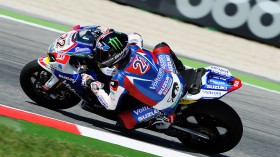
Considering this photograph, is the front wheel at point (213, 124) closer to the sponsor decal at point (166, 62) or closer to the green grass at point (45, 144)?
the sponsor decal at point (166, 62)

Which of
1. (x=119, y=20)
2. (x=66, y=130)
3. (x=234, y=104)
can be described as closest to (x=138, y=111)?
(x=66, y=130)

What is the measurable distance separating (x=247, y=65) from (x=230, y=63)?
39cm

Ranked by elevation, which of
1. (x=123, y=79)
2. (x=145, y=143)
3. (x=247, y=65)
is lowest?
(x=247, y=65)

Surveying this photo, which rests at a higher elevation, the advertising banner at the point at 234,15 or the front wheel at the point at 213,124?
the front wheel at the point at 213,124

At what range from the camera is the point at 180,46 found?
13.3 m

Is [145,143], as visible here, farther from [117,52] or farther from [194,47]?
[194,47]

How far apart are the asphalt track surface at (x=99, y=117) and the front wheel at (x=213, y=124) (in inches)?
7.5

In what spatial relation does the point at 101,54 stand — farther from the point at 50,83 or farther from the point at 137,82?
the point at 50,83

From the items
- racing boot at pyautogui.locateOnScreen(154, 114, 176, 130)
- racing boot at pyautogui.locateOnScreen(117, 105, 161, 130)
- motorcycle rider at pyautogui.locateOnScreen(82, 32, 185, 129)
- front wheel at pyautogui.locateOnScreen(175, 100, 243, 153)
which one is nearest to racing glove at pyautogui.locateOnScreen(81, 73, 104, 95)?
motorcycle rider at pyautogui.locateOnScreen(82, 32, 185, 129)

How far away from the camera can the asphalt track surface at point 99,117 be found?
7664 millimetres

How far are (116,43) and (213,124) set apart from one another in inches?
58.8

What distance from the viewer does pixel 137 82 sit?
696 centimetres

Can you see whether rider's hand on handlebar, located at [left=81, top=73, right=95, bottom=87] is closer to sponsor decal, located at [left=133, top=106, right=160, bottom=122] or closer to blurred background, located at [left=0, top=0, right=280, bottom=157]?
sponsor decal, located at [left=133, top=106, right=160, bottom=122]

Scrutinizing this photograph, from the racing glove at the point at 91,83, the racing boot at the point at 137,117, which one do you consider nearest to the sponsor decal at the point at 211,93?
the racing boot at the point at 137,117
